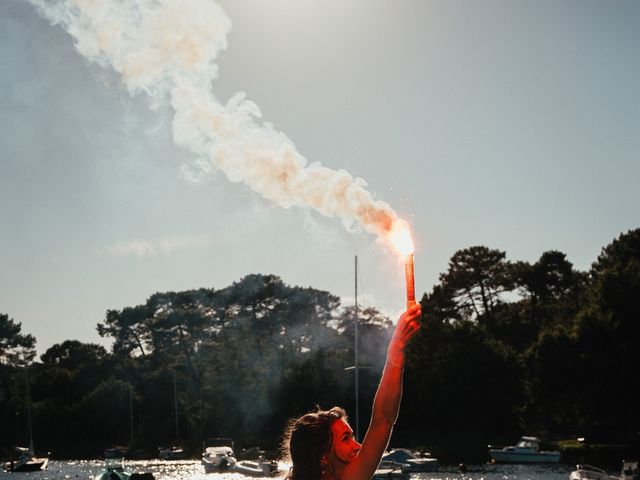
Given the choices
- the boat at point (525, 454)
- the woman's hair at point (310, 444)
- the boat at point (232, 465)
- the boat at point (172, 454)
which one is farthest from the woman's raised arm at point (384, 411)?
the boat at point (172, 454)

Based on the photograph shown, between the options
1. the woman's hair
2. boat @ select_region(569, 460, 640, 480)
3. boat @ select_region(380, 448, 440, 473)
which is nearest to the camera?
the woman's hair

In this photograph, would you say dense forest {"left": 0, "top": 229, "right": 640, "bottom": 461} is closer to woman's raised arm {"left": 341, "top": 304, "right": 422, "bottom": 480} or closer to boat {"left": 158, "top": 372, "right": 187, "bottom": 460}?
boat {"left": 158, "top": 372, "right": 187, "bottom": 460}

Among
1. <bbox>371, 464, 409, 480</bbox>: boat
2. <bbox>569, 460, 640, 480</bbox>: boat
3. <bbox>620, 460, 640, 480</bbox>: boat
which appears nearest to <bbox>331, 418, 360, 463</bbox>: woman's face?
<bbox>569, 460, 640, 480</bbox>: boat

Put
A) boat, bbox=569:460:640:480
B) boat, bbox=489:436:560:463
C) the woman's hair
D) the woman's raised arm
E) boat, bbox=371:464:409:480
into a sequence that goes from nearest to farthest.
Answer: the woman's raised arm < the woman's hair < boat, bbox=569:460:640:480 < boat, bbox=371:464:409:480 < boat, bbox=489:436:560:463

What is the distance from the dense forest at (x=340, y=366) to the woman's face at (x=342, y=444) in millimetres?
70087

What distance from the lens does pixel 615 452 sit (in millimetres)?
78938

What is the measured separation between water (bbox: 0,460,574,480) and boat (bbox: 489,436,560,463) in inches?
36.1

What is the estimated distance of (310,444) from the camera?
191 inches

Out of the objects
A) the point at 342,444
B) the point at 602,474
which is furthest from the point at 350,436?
the point at 602,474

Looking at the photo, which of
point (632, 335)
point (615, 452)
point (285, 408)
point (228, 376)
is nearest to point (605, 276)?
point (632, 335)

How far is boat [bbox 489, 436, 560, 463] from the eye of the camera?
82.2 m

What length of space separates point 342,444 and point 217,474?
86.6 meters

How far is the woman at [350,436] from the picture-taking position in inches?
185

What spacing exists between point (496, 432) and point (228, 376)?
37.9 metres
